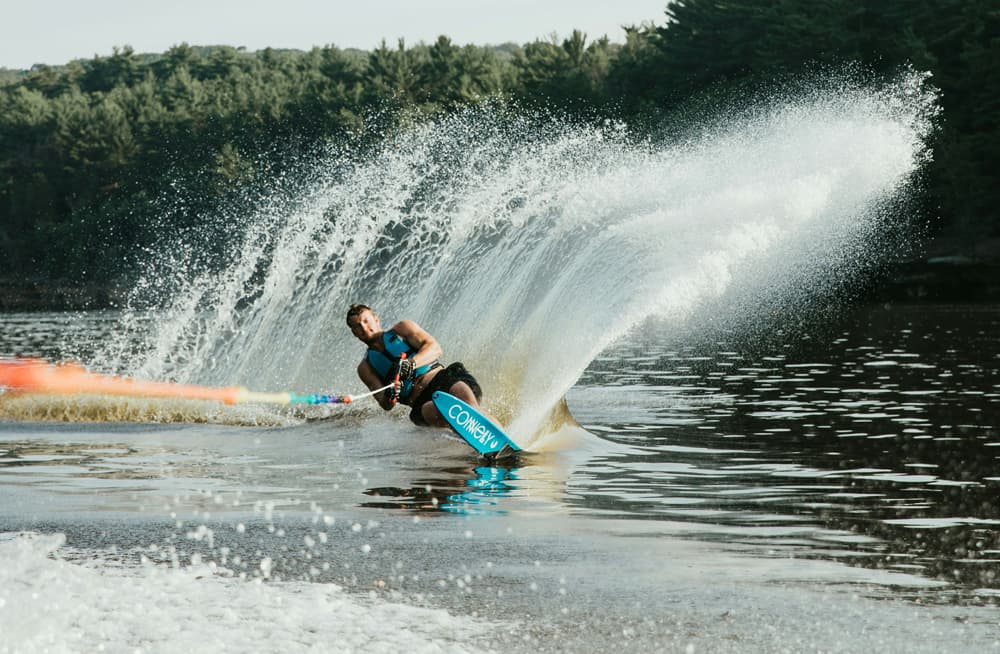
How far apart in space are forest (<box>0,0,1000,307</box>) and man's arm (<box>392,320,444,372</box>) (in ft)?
152

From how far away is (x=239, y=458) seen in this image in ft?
47.3

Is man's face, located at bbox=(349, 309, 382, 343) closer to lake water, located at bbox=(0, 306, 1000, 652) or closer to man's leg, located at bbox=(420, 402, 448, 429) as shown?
man's leg, located at bbox=(420, 402, 448, 429)

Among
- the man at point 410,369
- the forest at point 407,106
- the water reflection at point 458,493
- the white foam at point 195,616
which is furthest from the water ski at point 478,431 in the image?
the forest at point 407,106

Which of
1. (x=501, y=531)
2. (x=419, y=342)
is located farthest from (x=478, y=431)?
(x=501, y=531)

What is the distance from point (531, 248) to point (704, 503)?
938cm

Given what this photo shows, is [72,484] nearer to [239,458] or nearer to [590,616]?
[239,458]

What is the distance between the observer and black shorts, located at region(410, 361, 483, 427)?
14812 millimetres

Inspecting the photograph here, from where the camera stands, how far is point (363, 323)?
582 inches

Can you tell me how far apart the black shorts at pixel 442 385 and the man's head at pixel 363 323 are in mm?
794

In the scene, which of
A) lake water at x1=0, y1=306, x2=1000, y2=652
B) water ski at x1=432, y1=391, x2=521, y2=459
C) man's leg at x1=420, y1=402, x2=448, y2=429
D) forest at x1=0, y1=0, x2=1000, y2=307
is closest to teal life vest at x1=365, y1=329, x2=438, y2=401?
man's leg at x1=420, y1=402, x2=448, y2=429

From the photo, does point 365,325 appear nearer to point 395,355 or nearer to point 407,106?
point 395,355

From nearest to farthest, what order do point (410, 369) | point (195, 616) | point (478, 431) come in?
1. point (195, 616)
2. point (478, 431)
3. point (410, 369)

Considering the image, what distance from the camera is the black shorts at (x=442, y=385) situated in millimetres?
14812

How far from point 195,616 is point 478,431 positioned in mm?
6270
